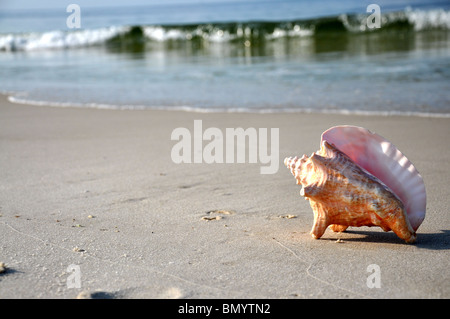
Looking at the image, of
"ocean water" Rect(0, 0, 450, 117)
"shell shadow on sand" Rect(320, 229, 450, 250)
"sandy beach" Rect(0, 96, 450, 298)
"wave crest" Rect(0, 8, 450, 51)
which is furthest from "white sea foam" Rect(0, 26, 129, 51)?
"shell shadow on sand" Rect(320, 229, 450, 250)

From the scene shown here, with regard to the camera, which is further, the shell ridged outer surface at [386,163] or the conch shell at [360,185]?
the shell ridged outer surface at [386,163]

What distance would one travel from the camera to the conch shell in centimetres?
280

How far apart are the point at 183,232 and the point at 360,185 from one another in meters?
1.03

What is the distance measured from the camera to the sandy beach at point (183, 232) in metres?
2.44

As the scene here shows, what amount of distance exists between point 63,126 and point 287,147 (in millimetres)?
2870

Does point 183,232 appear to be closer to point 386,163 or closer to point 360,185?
point 360,185

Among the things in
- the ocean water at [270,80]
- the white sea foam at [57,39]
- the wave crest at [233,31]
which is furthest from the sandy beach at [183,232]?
the white sea foam at [57,39]

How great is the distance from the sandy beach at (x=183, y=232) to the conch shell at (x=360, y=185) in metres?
0.13

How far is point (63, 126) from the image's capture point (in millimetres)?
6648

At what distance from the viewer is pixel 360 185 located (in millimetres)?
2812

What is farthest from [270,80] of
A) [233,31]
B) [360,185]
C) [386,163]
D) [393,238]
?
[233,31]

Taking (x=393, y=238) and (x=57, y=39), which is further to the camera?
(x=57, y=39)

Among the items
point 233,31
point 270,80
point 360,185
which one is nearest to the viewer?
point 360,185

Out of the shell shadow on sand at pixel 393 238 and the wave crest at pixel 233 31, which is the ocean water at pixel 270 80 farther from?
the shell shadow on sand at pixel 393 238
